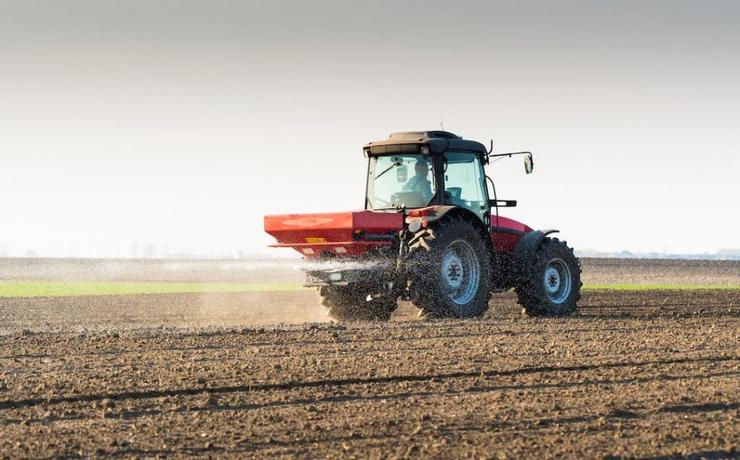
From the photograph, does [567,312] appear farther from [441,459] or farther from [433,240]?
[441,459]

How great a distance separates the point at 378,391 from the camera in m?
8.25

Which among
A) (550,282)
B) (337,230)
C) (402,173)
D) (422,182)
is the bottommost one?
(550,282)

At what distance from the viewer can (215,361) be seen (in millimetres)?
10133

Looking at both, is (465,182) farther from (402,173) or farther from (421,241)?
(421,241)

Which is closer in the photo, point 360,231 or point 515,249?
point 360,231

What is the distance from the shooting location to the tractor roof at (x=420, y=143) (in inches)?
567

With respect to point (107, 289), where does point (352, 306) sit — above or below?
above

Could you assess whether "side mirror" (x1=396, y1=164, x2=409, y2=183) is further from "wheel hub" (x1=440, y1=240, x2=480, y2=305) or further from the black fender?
the black fender

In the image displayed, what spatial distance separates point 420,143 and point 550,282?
3.37 m

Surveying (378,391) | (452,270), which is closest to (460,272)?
(452,270)

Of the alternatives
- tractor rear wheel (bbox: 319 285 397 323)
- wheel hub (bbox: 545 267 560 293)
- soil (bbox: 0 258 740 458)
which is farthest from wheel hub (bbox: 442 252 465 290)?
wheel hub (bbox: 545 267 560 293)

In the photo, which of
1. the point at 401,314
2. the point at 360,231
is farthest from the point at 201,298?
the point at 360,231

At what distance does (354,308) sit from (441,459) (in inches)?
389

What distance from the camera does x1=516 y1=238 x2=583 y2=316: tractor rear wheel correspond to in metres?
15.7
